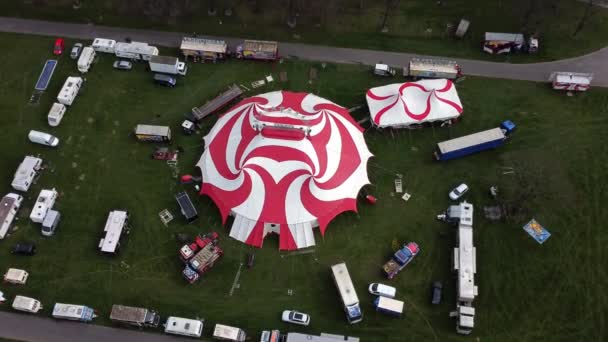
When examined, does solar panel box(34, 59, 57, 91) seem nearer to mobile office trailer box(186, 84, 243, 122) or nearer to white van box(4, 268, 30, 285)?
mobile office trailer box(186, 84, 243, 122)

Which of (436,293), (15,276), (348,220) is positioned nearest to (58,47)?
(15,276)

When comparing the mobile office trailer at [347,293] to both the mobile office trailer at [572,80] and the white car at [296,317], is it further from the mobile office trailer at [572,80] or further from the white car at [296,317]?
the mobile office trailer at [572,80]

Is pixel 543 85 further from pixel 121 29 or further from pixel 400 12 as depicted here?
pixel 121 29

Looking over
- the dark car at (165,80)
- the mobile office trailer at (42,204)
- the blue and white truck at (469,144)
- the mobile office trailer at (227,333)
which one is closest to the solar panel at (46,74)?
the dark car at (165,80)

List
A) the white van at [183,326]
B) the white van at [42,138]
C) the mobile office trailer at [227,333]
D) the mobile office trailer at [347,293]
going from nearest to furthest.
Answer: the mobile office trailer at [227,333] < the white van at [183,326] < the mobile office trailer at [347,293] < the white van at [42,138]

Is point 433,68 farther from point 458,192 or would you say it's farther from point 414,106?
point 458,192

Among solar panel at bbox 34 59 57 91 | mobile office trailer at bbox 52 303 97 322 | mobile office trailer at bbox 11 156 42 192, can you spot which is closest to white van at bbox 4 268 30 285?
mobile office trailer at bbox 52 303 97 322
